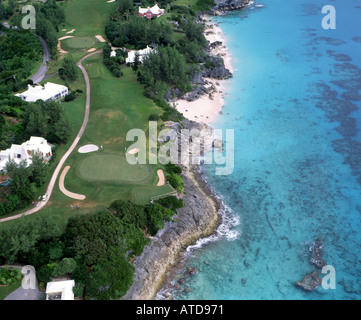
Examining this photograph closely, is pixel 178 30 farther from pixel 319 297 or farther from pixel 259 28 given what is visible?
pixel 319 297

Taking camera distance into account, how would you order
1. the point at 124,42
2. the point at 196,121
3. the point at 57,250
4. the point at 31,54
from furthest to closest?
the point at 124,42 → the point at 31,54 → the point at 196,121 → the point at 57,250

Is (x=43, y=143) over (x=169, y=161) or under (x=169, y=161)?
over

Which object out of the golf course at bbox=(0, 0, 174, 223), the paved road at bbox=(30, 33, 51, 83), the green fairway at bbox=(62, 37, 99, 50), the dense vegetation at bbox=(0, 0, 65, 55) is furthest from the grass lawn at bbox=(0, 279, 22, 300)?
the green fairway at bbox=(62, 37, 99, 50)

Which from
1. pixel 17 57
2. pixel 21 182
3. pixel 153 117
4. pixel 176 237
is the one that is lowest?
pixel 176 237

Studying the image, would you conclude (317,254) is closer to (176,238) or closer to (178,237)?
(178,237)

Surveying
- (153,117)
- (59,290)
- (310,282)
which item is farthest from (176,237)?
(153,117)
